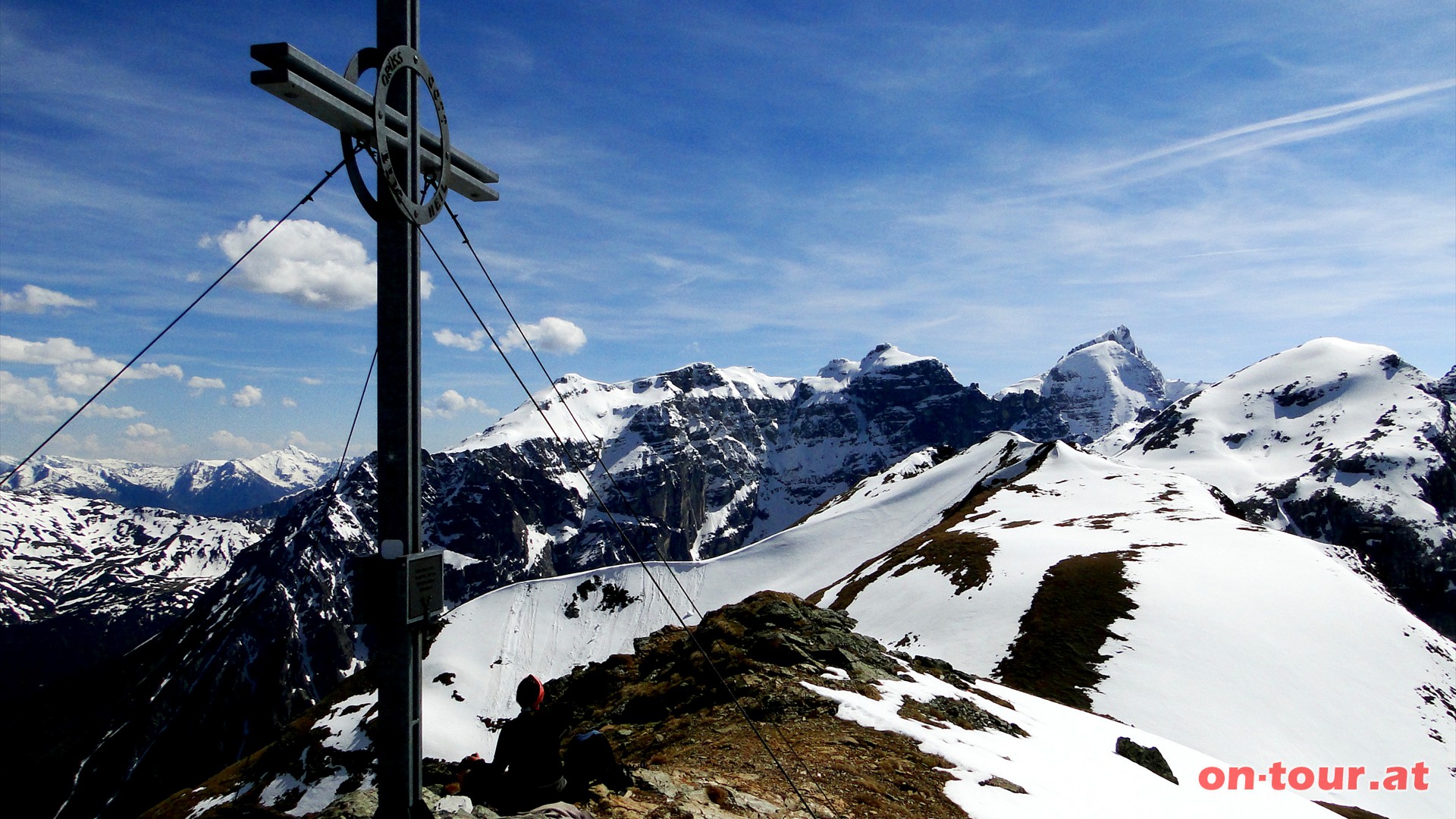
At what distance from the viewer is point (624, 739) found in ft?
68.5

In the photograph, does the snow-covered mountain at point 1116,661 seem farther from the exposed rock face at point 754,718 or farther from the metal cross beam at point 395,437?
the metal cross beam at point 395,437

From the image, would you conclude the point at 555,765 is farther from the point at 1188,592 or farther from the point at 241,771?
the point at 241,771

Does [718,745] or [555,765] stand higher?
[555,765]

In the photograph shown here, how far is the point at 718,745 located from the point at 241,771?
3084 inches

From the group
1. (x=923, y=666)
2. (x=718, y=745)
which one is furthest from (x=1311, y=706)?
(x=718, y=745)

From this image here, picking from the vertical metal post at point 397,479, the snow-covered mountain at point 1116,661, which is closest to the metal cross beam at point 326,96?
the vertical metal post at point 397,479

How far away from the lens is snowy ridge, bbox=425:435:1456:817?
1435 inches

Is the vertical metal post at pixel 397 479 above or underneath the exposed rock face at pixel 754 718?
above

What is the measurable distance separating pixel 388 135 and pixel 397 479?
3695 millimetres

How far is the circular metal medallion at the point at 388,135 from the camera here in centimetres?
709

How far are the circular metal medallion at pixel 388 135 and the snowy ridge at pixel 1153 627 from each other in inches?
1575

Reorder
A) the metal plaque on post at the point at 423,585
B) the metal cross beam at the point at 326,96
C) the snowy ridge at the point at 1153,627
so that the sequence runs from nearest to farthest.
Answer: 1. the metal cross beam at the point at 326,96
2. the metal plaque on post at the point at 423,585
3. the snowy ridge at the point at 1153,627

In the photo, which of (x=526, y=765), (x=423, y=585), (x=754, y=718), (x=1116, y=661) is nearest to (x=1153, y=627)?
(x=1116, y=661)

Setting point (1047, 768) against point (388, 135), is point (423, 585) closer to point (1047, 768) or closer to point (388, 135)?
point (388, 135)
